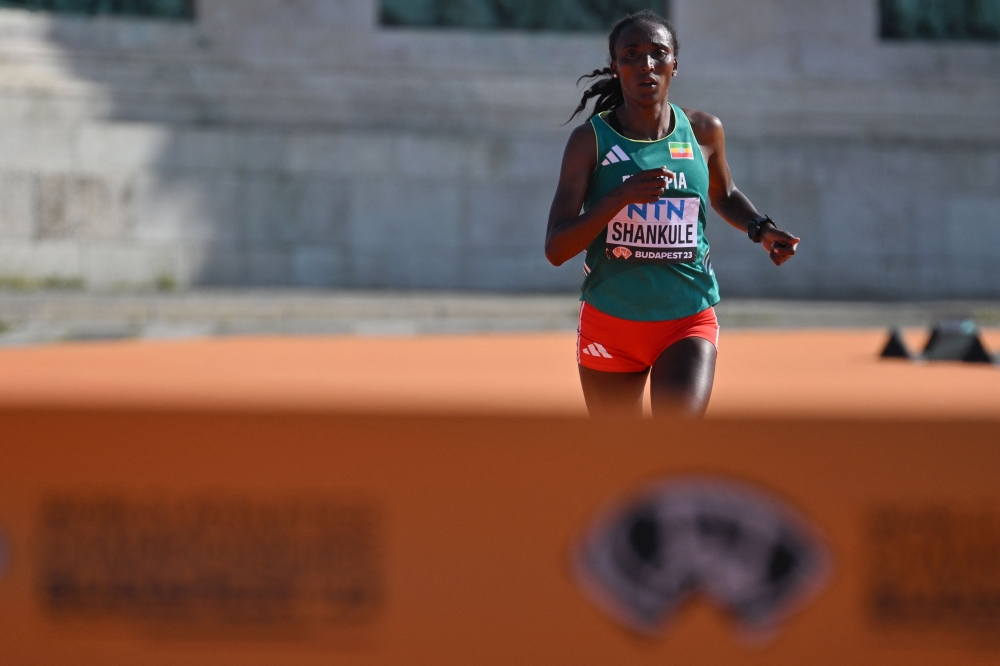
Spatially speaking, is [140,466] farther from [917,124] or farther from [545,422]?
[917,124]

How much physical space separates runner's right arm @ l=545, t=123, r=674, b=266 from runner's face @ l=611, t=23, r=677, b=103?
199 millimetres

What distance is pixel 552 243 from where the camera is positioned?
390cm

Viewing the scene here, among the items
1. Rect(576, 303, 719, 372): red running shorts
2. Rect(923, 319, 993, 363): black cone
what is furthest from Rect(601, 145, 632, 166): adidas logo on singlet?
Rect(923, 319, 993, 363): black cone

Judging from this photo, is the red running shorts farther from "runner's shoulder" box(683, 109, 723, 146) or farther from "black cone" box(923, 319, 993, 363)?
"black cone" box(923, 319, 993, 363)

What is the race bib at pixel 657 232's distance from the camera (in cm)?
404

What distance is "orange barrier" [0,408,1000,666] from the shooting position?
7.82 ft

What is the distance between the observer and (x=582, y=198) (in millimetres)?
4055

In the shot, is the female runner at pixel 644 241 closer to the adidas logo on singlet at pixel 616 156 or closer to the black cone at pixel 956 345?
the adidas logo on singlet at pixel 616 156

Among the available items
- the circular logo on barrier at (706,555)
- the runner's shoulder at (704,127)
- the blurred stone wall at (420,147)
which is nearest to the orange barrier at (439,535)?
the circular logo on barrier at (706,555)

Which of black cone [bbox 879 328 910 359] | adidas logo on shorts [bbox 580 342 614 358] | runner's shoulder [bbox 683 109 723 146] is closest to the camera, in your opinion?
adidas logo on shorts [bbox 580 342 614 358]

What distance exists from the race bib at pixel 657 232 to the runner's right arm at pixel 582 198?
0.52 feet

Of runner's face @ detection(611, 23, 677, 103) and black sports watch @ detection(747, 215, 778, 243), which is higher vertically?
runner's face @ detection(611, 23, 677, 103)

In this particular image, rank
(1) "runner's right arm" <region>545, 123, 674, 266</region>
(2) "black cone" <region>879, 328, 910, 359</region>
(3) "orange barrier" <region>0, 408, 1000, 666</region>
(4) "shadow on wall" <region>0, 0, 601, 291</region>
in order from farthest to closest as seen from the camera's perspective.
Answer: (4) "shadow on wall" <region>0, 0, 601, 291</region> < (2) "black cone" <region>879, 328, 910, 359</region> < (1) "runner's right arm" <region>545, 123, 674, 266</region> < (3) "orange barrier" <region>0, 408, 1000, 666</region>

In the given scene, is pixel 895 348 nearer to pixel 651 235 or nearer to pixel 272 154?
pixel 651 235
